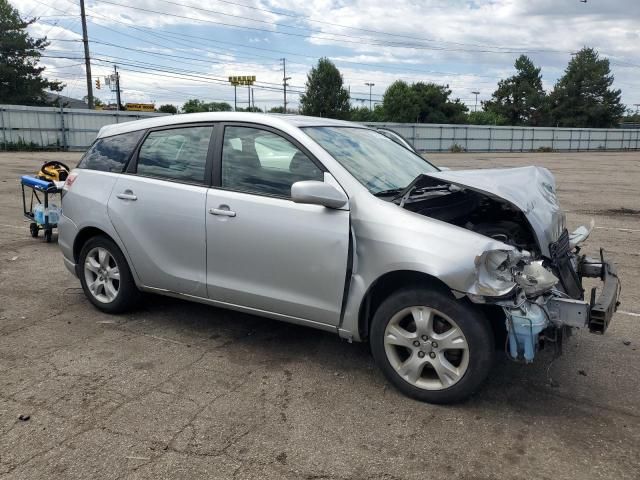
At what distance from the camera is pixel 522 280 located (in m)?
3.13

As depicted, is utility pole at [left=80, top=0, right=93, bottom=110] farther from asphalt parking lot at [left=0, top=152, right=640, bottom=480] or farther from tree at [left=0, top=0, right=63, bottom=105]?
asphalt parking lot at [left=0, top=152, right=640, bottom=480]

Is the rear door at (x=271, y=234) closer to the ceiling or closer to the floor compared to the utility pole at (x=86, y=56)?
closer to the floor

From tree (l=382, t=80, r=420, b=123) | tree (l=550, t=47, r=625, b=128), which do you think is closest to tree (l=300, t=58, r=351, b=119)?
tree (l=382, t=80, r=420, b=123)

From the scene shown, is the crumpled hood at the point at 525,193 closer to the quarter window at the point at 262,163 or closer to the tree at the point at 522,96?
the quarter window at the point at 262,163

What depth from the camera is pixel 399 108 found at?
85812mm

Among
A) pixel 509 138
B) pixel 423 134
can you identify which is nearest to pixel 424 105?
pixel 509 138

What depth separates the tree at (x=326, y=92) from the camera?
2945 inches

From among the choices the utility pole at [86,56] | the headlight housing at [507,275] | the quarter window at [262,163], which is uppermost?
the utility pole at [86,56]

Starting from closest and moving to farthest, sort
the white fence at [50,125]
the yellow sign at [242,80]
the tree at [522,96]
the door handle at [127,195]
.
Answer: the door handle at [127,195]
the white fence at [50,125]
the yellow sign at [242,80]
the tree at [522,96]

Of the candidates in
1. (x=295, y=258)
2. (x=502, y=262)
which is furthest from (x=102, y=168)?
(x=502, y=262)

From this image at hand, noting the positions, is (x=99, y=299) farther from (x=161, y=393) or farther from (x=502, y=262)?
(x=502, y=262)

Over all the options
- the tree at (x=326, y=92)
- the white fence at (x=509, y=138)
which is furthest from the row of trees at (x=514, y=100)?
the white fence at (x=509, y=138)

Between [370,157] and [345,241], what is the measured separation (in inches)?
37.5

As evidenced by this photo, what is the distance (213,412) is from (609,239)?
7427 mm
